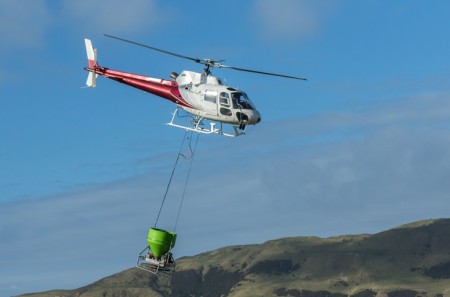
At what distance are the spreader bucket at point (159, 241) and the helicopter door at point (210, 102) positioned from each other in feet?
38.2

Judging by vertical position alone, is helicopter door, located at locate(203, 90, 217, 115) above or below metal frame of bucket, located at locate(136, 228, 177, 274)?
above

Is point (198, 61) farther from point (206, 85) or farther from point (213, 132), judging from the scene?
point (213, 132)

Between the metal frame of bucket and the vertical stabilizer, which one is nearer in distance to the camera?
the metal frame of bucket

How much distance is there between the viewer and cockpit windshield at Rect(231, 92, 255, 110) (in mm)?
72562

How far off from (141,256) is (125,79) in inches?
782

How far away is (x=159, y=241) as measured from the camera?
222 feet

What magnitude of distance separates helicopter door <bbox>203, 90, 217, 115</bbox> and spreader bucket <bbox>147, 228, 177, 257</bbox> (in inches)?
458

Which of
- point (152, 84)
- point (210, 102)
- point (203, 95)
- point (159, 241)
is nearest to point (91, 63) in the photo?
point (152, 84)

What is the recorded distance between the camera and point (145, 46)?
65750 millimetres

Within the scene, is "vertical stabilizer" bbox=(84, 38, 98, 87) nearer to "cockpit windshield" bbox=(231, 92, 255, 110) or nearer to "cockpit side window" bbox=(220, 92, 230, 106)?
"cockpit side window" bbox=(220, 92, 230, 106)

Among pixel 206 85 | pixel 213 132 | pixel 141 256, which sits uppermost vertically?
pixel 206 85

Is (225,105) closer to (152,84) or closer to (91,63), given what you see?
(152,84)

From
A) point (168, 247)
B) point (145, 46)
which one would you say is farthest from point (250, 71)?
point (168, 247)

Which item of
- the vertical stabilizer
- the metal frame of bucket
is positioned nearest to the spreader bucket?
the metal frame of bucket
